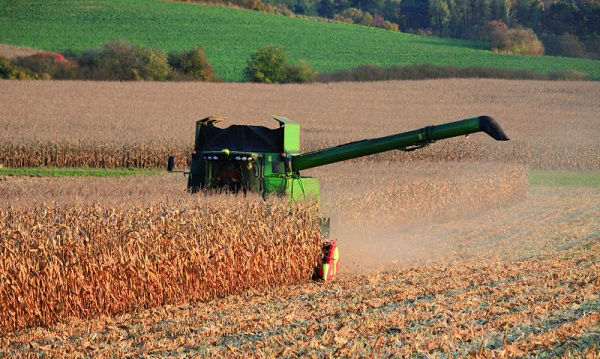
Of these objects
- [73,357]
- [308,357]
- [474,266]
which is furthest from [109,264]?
[474,266]

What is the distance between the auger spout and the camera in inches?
571

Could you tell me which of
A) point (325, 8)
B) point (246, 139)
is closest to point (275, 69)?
point (246, 139)

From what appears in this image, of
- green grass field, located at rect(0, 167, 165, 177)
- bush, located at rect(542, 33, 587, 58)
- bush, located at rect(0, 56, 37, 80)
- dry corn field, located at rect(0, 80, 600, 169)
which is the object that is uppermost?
bush, located at rect(542, 33, 587, 58)

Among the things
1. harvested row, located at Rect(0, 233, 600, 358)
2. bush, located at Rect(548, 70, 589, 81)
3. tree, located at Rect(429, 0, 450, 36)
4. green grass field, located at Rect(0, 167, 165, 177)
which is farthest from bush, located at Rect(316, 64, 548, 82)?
harvested row, located at Rect(0, 233, 600, 358)

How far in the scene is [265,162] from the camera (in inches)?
628

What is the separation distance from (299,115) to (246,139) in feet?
100

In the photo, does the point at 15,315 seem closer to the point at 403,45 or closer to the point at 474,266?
the point at 474,266

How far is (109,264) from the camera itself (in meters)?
12.5

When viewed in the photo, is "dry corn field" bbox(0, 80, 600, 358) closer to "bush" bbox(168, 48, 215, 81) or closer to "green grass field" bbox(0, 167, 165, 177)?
"green grass field" bbox(0, 167, 165, 177)

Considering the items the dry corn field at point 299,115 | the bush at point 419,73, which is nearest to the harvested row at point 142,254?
the dry corn field at point 299,115

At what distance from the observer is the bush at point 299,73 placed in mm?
62875

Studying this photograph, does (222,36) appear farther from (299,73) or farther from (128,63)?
(128,63)

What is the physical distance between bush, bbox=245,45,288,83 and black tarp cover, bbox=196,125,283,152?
46.2 m

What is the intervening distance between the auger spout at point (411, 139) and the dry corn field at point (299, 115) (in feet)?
61.0
